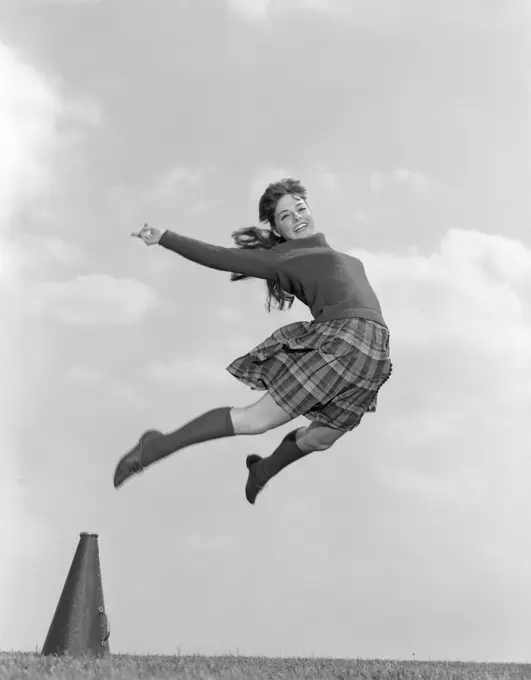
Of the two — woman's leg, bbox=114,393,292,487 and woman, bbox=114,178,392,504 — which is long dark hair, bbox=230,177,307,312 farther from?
woman's leg, bbox=114,393,292,487

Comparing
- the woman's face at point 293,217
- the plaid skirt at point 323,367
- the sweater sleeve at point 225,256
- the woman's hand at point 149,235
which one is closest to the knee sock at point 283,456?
the plaid skirt at point 323,367

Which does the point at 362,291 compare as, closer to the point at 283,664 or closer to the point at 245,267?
the point at 245,267

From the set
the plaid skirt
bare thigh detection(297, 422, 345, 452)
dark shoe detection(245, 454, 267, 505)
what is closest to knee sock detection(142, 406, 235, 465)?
the plaid skirt

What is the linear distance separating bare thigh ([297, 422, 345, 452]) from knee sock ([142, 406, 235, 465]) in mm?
413

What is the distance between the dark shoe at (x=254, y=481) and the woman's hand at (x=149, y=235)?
1276 mm

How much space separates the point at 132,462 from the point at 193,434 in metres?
0.36

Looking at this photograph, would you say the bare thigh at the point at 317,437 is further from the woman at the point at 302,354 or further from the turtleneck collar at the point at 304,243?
the turtleneck collar at the point at 304,243

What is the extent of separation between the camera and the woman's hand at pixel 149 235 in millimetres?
3705

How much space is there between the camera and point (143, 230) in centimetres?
372

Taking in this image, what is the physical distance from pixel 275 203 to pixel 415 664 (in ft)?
8.57

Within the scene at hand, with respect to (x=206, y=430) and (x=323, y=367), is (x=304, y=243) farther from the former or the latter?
(x=206, y=430)

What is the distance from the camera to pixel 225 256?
3.80m

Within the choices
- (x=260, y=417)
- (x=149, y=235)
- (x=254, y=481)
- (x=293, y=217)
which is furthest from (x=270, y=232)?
(x=254, y=481)

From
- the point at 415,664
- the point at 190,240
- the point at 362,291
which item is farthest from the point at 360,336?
the point at 415,664
